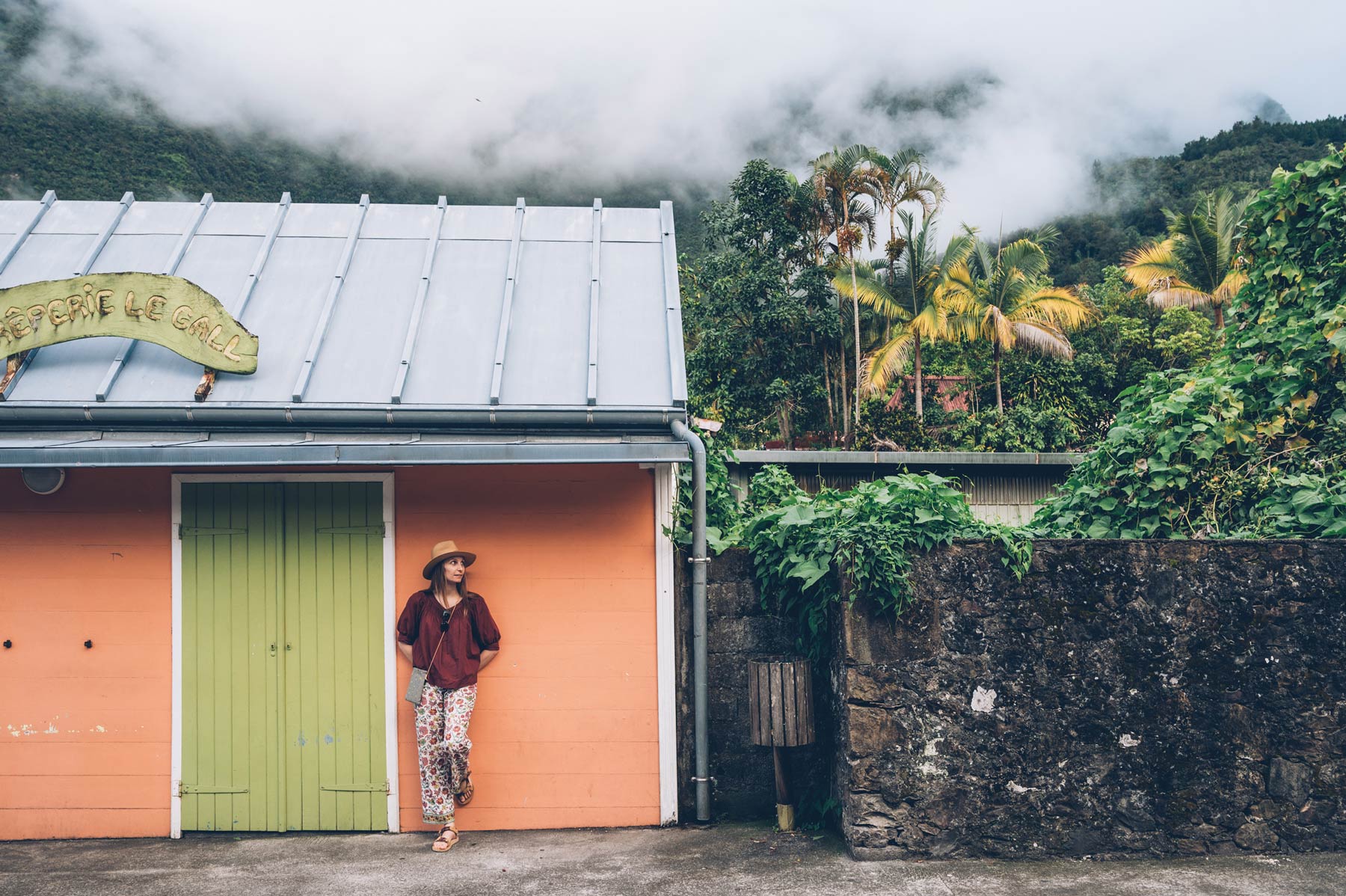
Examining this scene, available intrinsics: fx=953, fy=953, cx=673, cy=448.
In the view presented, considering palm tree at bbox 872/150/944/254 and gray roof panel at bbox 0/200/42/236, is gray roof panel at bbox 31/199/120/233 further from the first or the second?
palm tree at bbox 872/150/944/254

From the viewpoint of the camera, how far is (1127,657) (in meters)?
5.45

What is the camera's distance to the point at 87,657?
239 inches

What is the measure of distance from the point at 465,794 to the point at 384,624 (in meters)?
1.18

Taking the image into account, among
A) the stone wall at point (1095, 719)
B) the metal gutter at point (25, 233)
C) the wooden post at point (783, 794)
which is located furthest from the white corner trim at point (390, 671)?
the metal gutter at point (25, 233)

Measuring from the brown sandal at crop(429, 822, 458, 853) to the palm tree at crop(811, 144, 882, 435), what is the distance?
18.1m

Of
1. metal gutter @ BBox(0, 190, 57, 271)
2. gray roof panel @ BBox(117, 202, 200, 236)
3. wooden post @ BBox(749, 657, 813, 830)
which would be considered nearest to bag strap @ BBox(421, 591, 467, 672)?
wooden post @ BBox(749, 657, 813, 830)

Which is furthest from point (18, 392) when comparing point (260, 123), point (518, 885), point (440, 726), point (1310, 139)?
point (260, 123)

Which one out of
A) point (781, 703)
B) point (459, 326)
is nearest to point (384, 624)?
point (459, 326)

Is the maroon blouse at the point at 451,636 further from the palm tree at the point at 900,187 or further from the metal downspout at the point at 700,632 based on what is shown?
the palm tree at the point at 900,187

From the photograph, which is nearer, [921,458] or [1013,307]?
[921,458]

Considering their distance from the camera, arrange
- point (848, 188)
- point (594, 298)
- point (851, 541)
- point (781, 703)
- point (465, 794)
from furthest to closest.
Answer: point (848, 188) → point (594, 298) → point (465, 794) → point (781, 703) → point (851, 541)

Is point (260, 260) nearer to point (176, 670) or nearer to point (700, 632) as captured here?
point (176, 670)

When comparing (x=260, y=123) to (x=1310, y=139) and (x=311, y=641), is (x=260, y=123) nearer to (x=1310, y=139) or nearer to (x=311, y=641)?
(x=1310, y=139)

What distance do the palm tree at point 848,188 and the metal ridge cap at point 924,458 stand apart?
8490mm
